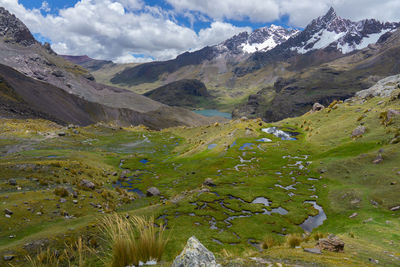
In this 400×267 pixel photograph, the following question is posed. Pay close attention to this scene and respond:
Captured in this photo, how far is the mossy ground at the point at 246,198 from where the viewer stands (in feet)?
64.2

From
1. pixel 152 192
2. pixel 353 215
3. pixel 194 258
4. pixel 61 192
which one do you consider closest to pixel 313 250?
pixel 194 258

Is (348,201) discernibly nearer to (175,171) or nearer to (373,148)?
(373,148)

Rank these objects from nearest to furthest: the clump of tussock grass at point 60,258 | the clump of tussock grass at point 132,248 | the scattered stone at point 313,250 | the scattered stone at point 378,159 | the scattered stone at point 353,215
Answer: the clump of tussock grass at point 60,258
the clump of tussock grass at point 132,248
the scattered stone at point 313,250
the scattered stone at point 353,215
the scattered stone at point 378,159

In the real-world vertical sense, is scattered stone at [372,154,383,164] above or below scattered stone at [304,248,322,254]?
below

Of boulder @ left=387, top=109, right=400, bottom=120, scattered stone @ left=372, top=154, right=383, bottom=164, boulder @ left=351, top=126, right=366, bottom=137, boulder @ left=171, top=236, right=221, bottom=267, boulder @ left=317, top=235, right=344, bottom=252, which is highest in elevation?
boulder @ left=387, top=109, right=400, bottom=120

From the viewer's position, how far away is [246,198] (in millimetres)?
35438

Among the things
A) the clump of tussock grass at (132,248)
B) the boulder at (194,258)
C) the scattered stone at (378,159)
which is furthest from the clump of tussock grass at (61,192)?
the scattered stone at (378,159)

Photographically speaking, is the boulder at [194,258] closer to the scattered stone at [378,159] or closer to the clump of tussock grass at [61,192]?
the clump of tussock grass at [61,192]

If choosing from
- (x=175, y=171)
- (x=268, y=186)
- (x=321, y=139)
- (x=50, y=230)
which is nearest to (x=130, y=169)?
(x=175, y=171)

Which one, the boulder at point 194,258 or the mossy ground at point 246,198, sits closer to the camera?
the boulder at point 194,258

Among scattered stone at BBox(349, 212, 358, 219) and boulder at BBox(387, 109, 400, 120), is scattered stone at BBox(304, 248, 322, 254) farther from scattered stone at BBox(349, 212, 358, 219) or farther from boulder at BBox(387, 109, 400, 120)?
boulder at BBox(387, 109, 400, 120)

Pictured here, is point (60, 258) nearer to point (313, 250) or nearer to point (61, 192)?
point (313, 250)

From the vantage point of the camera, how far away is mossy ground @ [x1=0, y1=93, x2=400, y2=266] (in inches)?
771

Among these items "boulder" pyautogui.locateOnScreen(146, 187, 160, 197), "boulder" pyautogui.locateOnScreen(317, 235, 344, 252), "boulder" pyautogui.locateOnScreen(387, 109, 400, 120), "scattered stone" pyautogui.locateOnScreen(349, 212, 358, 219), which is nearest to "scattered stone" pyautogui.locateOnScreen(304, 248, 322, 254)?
"boulder" pyautogui.locateOnScreen(317, 235, 344, 252)
